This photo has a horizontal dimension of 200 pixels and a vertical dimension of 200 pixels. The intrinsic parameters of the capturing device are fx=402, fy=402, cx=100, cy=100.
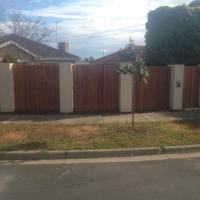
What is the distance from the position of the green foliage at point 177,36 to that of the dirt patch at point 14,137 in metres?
9.24

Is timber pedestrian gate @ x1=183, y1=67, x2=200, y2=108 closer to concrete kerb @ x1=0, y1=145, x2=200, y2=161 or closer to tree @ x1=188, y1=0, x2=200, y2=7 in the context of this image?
tree @ x1=188, y1=0, x2=200, y2=7

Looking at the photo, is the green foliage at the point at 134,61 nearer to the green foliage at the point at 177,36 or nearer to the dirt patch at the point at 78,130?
the dirt patch at the point at 78,130

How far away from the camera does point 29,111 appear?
1450 cm

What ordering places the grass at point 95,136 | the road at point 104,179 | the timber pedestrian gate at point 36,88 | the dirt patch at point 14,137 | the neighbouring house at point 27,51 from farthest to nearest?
the neighbouring house at point 27,51
the timber pedestrian gate at point 36,88
the dirt patch at point 14,137
the grass at point 95,136
the road at point 104,179

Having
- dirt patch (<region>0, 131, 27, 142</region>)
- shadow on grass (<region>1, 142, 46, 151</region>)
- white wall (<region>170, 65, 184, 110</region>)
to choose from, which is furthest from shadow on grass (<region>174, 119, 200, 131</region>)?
dirt patch (<region>0, 131, 27, 142</region>)

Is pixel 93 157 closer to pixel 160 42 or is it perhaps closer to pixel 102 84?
pixel 102 84

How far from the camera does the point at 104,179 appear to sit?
23.3ft

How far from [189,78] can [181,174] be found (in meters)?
8.53

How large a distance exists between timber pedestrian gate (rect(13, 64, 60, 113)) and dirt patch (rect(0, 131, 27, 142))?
3712mm

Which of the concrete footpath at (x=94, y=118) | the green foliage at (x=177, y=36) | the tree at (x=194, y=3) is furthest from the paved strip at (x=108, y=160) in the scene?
the tree at (x=194, y=3)

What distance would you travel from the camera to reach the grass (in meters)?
9.41

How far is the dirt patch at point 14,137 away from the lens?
9.91 meters

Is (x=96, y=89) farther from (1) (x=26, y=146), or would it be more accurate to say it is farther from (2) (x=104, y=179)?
(2) (x=104, y=179)

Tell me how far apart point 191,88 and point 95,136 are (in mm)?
6513
